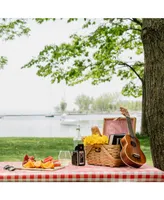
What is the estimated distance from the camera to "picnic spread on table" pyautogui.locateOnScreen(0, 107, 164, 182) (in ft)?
6.89

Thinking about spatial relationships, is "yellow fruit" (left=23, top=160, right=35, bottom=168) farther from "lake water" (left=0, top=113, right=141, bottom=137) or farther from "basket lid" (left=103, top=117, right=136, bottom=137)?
"lake water" (left=0, top=113, right=141, bottom=137)

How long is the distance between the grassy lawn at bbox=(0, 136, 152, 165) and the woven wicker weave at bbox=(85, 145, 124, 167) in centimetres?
525

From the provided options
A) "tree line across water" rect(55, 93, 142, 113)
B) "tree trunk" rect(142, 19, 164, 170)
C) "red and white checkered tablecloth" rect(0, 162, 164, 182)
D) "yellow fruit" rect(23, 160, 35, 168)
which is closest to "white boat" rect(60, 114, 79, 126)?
"tree line across water" rect(55, 93, 142, 113)

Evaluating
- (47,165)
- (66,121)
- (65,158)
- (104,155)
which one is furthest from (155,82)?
(66,121)

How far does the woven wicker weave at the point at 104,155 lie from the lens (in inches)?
93.7

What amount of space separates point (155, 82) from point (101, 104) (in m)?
5.61

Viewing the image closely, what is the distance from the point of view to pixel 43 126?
11.1 m

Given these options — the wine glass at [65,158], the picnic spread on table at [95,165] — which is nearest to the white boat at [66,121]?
the picnic spread on table at [95,165]

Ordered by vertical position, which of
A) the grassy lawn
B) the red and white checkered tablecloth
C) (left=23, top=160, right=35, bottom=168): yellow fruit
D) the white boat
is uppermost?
(left=23, top=160, right=35, bottom=168): yellow fruit

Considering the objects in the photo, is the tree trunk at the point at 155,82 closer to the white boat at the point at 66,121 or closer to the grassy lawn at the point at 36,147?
the grassy lawn at the point at 36,147

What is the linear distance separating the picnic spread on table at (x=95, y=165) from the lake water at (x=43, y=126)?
603cm
